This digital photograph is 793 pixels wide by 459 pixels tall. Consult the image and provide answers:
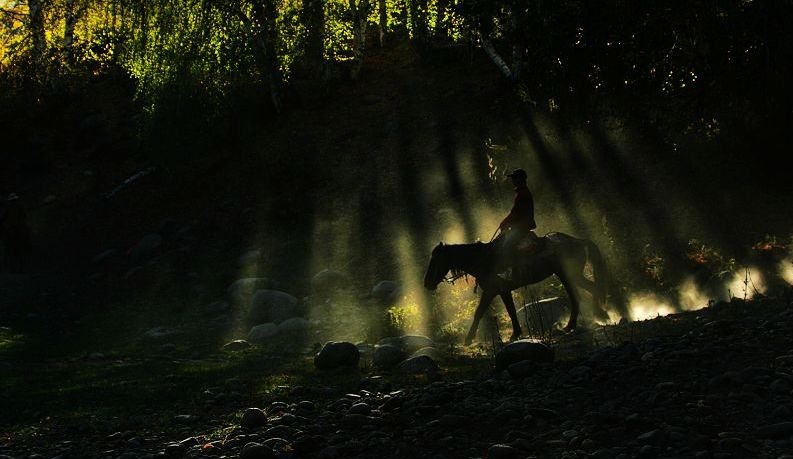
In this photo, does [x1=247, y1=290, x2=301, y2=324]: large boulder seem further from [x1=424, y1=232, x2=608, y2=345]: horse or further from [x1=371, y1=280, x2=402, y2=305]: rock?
[x1=424, y1=232, x2=608, y2=345]: horse

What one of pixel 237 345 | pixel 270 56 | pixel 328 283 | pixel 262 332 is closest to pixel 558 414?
pixel 237 345

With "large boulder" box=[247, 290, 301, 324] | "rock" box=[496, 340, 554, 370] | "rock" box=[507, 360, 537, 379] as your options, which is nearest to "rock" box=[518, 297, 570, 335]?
"rock" box=[496, 340, 554, 370]

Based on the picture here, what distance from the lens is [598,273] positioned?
1454 cm

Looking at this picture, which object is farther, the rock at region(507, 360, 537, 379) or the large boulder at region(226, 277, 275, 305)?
the large boulder at region(226, 277, 275, 305)

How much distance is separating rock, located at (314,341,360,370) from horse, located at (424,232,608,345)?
2878mm

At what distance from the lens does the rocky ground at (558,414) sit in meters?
6.46

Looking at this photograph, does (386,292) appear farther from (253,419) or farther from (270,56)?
(270,56)

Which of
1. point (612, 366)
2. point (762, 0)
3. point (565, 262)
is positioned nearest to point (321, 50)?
point (565, 262)

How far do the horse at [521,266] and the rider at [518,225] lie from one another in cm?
19

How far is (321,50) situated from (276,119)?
3232 mm

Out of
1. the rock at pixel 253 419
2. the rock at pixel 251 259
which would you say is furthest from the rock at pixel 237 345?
the rock at pixel 251 259

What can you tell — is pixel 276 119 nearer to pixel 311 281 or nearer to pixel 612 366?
pixel 311 281

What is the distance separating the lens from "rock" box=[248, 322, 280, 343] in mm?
15648

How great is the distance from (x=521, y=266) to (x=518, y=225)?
32.6 inches
